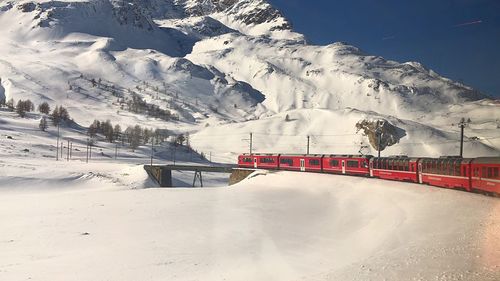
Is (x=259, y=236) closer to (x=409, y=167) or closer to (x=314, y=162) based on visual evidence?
(x=409, y=167)

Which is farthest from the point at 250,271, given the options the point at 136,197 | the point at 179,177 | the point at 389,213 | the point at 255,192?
the point at 179,177

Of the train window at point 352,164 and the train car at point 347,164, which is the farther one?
the train window at point 352,164

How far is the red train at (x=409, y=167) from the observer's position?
39094 mm

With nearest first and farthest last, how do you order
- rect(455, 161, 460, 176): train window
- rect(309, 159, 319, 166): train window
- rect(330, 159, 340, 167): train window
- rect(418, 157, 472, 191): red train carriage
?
rect(418, 157, 472, 191): red train carriage → rect(455, 161, 460, 176): train window → rect(330, 159, 340, 167): train window → rect(309, 159, 319, 166): train window

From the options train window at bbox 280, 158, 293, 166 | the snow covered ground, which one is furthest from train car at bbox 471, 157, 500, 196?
train window at bbox 280, 158, 293, 166

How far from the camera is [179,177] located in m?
125

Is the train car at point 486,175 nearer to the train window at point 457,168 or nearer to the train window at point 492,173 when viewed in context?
the train window at point 492,173

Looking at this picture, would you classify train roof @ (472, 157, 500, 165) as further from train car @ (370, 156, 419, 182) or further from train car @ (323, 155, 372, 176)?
train car @ (323, 155, 372, 176)

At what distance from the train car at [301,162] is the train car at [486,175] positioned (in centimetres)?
3631

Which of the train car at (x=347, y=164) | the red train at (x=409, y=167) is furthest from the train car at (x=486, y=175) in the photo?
the train car at (x=347, y=164)

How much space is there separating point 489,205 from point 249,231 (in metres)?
15.5

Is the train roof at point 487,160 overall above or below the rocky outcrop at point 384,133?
below

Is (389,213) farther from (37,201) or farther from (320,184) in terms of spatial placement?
(37,201)

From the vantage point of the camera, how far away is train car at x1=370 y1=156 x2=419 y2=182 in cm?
5450
